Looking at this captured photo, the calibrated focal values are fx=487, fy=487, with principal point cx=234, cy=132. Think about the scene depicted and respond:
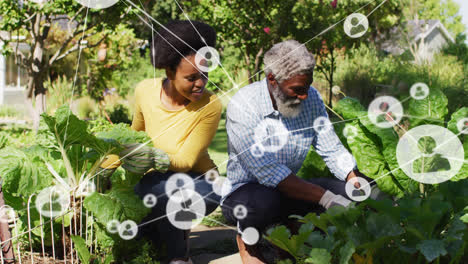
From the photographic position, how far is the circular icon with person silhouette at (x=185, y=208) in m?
2.46

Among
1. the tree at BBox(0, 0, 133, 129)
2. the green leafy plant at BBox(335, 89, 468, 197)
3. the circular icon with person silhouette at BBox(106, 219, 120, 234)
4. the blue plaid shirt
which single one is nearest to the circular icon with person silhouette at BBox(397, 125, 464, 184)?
the green leafy plant at BBox(335, 89, 468, 197)

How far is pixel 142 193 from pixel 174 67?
673 millimetres

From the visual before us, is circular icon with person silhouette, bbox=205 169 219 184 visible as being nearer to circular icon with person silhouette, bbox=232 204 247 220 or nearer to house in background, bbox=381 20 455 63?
circular icon with person silhouette, bbox=232 204 247 220

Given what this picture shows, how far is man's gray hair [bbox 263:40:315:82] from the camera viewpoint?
7.07 feet

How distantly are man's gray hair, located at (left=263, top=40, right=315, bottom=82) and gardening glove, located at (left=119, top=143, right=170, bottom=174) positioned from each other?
0.64 meters

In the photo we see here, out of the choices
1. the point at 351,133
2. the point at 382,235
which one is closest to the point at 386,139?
the point at 351,133

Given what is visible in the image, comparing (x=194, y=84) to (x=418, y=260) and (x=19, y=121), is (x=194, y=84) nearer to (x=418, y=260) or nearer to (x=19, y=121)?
(x=418, y=260)

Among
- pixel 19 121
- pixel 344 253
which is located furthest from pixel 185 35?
pixel 19 121

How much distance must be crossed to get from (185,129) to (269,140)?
0.46 metres

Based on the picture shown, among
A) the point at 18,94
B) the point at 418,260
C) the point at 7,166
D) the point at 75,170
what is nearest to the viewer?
the point at 418,260

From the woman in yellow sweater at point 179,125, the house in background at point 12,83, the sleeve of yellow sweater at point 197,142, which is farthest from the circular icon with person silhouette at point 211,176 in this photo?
the house in background at point 12,83

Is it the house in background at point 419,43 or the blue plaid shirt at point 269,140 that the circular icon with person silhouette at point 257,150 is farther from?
the house in background at point 419,43

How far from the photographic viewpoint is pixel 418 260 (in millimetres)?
1827

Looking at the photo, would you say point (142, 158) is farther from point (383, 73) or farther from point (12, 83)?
point (12, 83)
